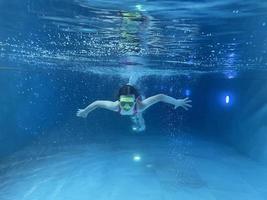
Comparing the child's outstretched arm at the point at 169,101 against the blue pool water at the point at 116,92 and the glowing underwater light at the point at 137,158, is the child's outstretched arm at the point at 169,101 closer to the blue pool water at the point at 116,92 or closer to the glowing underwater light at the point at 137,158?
the blue pool water at the point at 116,92

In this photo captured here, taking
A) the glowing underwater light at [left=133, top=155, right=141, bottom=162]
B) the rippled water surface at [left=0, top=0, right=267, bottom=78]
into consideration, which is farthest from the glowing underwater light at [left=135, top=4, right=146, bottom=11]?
the glowing underwater light at [left=133, top=155, right=141, bottom=162]

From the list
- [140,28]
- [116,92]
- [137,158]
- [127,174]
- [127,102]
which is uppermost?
[140,28]

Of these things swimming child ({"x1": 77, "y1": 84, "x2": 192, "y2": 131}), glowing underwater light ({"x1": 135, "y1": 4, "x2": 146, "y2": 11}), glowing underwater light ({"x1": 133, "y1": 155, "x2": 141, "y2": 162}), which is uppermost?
glowing underwater light ({"x1": 135, "y1": 4, "x2": 146, "y2": 11})

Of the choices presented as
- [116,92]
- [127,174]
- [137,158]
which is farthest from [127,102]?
[137,158]

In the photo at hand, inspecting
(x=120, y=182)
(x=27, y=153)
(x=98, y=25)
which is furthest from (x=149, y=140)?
(x=98, y=25)

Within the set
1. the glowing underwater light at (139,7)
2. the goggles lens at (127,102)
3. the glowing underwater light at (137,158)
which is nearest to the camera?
the glowing underwater light at (139,7)

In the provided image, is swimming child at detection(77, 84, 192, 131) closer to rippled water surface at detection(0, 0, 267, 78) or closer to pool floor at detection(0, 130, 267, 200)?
rippled water surface at detection(0, 0, 267, 78)

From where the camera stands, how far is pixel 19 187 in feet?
47.3

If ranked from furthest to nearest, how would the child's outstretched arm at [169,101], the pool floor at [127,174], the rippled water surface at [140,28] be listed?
the pool floor at [127,174]
the rippled water surface at [140,28]
the child's outstretched arm at [169,101]

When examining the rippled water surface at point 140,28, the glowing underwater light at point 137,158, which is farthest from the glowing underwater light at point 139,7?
the glowing underwater light at point 137,158

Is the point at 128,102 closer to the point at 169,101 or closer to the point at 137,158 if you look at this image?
the point at 169,101

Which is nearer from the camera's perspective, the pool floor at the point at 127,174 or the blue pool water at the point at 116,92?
the blue pool water at the point at 116,92

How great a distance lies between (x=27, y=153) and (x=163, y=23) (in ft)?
47.8

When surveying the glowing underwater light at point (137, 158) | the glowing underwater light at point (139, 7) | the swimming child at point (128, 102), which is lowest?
the glowing underwater light at point (137, 158)
